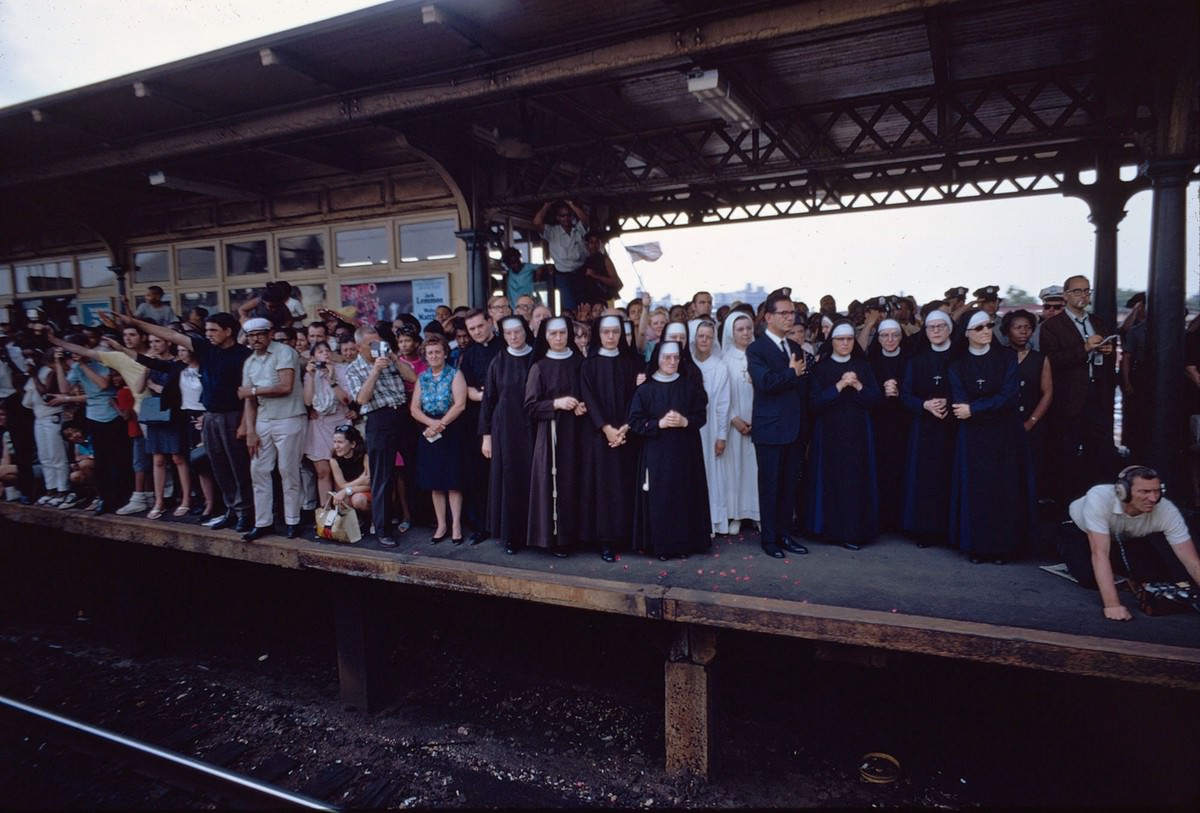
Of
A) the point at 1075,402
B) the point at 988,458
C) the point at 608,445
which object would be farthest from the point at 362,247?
the point at 1075,402

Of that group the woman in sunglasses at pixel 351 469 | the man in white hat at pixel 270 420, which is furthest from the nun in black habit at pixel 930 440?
the man in white hat at pixel 270 420

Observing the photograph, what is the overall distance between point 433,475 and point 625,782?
2785mm

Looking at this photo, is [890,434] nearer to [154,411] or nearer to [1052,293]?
[1052,293]

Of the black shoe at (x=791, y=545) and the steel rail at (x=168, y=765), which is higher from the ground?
the black shoe at (x=791, y=545)

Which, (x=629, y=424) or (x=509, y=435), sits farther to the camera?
(x=509, y=435)

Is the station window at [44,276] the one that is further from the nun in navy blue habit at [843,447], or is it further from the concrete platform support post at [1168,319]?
the concrete platform support post at [1168,319]

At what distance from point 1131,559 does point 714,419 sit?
2.95m

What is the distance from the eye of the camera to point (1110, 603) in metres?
3.74

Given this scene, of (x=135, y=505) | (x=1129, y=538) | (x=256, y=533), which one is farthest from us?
(x=135, y=505)

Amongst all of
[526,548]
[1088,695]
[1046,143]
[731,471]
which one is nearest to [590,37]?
[731,471]

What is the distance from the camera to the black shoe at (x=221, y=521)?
624 centimetres

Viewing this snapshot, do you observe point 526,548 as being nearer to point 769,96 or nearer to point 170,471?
point 170,471

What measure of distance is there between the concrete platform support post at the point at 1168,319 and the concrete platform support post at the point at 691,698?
4.69m

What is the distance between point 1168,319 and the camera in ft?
→ 19.6
